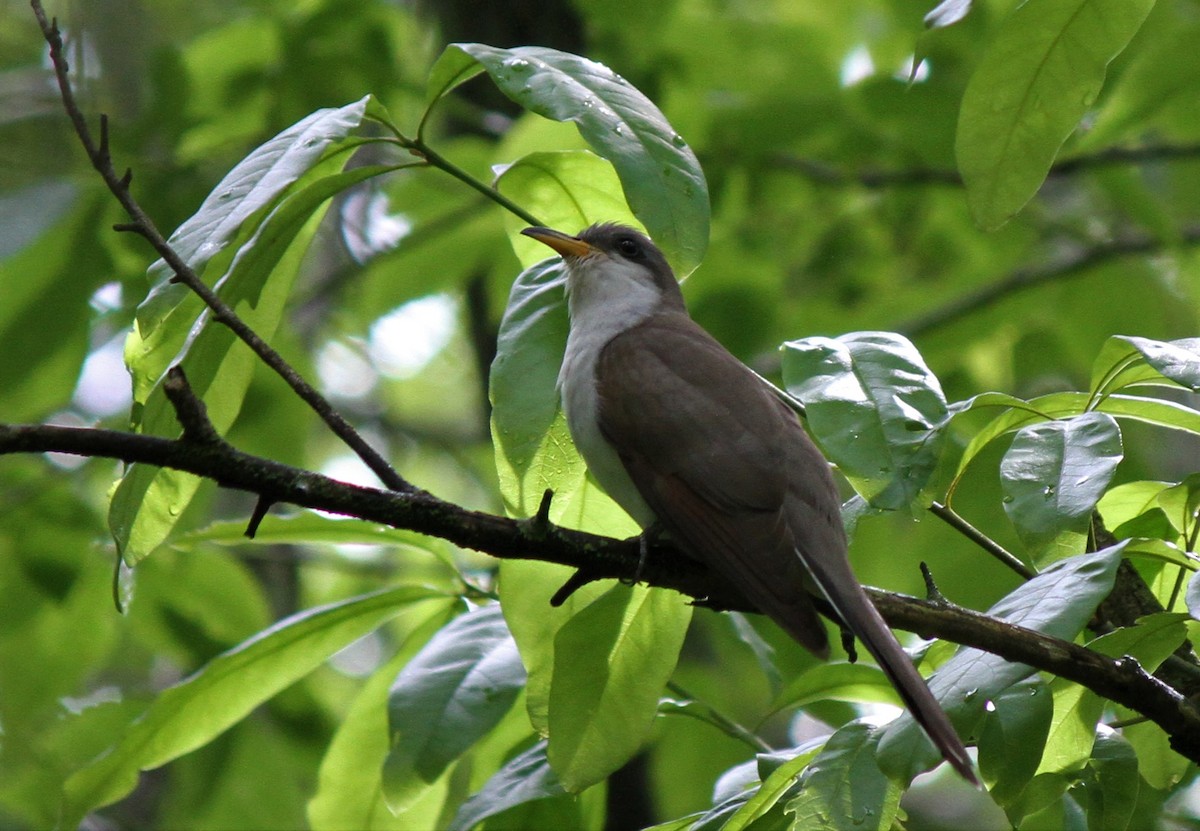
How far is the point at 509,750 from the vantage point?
3227mm

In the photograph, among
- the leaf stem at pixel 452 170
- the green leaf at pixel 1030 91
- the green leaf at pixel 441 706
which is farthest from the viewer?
the green leaf at pixel 441 706

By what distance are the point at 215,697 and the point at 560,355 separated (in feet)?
3.97

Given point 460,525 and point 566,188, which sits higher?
point 566,188

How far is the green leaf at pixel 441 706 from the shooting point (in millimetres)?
2789

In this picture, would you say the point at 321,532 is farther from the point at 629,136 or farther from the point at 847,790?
the point at 847,790

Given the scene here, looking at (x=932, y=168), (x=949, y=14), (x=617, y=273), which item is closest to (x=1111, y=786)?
(x=949, y=14)

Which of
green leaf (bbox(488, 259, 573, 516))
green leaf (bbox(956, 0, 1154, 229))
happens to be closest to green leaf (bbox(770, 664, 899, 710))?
green leaf (bbox(488, 259, 573, 516))

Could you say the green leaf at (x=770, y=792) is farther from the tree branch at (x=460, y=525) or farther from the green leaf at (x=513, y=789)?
the green leaf at (x=513, y=789)

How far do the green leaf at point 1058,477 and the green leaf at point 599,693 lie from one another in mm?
821

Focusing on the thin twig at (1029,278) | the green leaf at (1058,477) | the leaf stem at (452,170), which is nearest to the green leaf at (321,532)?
the leaf stem at (452,170)

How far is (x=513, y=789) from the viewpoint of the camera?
108 inches

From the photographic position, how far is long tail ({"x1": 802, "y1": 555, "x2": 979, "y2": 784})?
201 centimetres

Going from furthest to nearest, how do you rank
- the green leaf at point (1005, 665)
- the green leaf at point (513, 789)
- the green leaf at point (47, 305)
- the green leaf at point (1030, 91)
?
the green leaf at point (47, 305)
the green leaf at point (513, 789)
the green leaf at point (1030, 91)
the green leaf at point (1005, 665)

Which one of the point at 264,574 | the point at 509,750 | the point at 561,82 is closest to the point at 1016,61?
the point at 561,82
